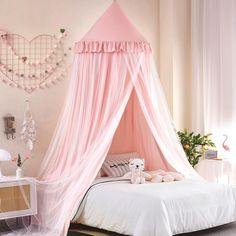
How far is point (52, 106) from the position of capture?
6637 mm

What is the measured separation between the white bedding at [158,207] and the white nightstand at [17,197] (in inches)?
21.0

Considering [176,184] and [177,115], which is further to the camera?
[177,115]

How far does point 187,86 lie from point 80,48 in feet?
6.51

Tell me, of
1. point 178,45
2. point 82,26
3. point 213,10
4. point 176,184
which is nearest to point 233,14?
point 213,10

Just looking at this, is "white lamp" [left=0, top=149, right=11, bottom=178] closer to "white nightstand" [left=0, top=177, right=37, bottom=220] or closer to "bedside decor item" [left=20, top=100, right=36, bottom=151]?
"white nightstand" [left=0, top=177, right=37, bottom=220]

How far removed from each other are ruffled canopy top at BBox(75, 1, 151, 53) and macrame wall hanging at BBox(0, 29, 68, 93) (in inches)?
17.3

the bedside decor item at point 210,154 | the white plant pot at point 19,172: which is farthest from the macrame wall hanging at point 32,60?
the bedside decor item at point 210,154

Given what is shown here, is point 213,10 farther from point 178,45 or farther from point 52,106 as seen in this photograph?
point 52,106

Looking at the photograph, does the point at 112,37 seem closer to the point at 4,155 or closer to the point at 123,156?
the point at 123,156

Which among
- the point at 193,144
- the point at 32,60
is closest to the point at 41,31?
the point at 32,60

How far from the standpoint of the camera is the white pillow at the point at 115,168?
257 inches

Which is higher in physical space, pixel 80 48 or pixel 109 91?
pixel 80 48

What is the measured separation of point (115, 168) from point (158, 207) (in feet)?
4.34

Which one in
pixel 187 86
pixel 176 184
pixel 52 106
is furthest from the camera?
pixel 187 86
